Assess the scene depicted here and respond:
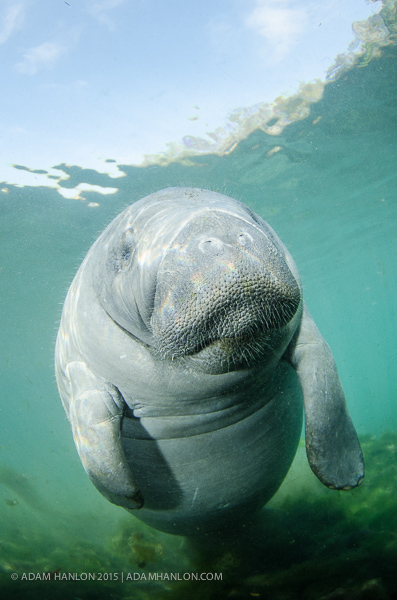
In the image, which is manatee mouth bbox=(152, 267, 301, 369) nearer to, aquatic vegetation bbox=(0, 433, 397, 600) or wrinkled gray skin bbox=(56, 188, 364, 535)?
wrinkled gray skin bbox=(56, 188, 364, 535)

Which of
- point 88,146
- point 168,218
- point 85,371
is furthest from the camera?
point 88,146

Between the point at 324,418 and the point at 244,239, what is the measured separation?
1.57 meters

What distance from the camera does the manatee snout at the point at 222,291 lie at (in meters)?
1.53

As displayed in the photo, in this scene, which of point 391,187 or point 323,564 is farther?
point 391,187

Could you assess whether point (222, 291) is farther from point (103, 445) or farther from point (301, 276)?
point (301, 276)

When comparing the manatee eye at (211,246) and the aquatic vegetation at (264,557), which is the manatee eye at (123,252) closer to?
the manatee eye at (211,246)

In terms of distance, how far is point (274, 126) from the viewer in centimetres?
1173

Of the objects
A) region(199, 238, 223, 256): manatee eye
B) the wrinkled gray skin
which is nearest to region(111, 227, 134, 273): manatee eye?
the wrinkled gray skin

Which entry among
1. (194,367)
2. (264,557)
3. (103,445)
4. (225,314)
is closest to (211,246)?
(225,314)

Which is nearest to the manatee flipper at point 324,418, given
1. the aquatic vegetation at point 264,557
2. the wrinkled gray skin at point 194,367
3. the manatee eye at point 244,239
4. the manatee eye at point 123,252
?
the wrinkled gray skin at point 194,367

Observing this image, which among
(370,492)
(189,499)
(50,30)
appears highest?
(50,30)

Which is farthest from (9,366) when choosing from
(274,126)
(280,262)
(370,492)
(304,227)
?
(280,262)

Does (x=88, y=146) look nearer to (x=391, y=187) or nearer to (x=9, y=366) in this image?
(x=391, y=187)

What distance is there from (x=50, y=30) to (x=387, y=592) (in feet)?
33.6
